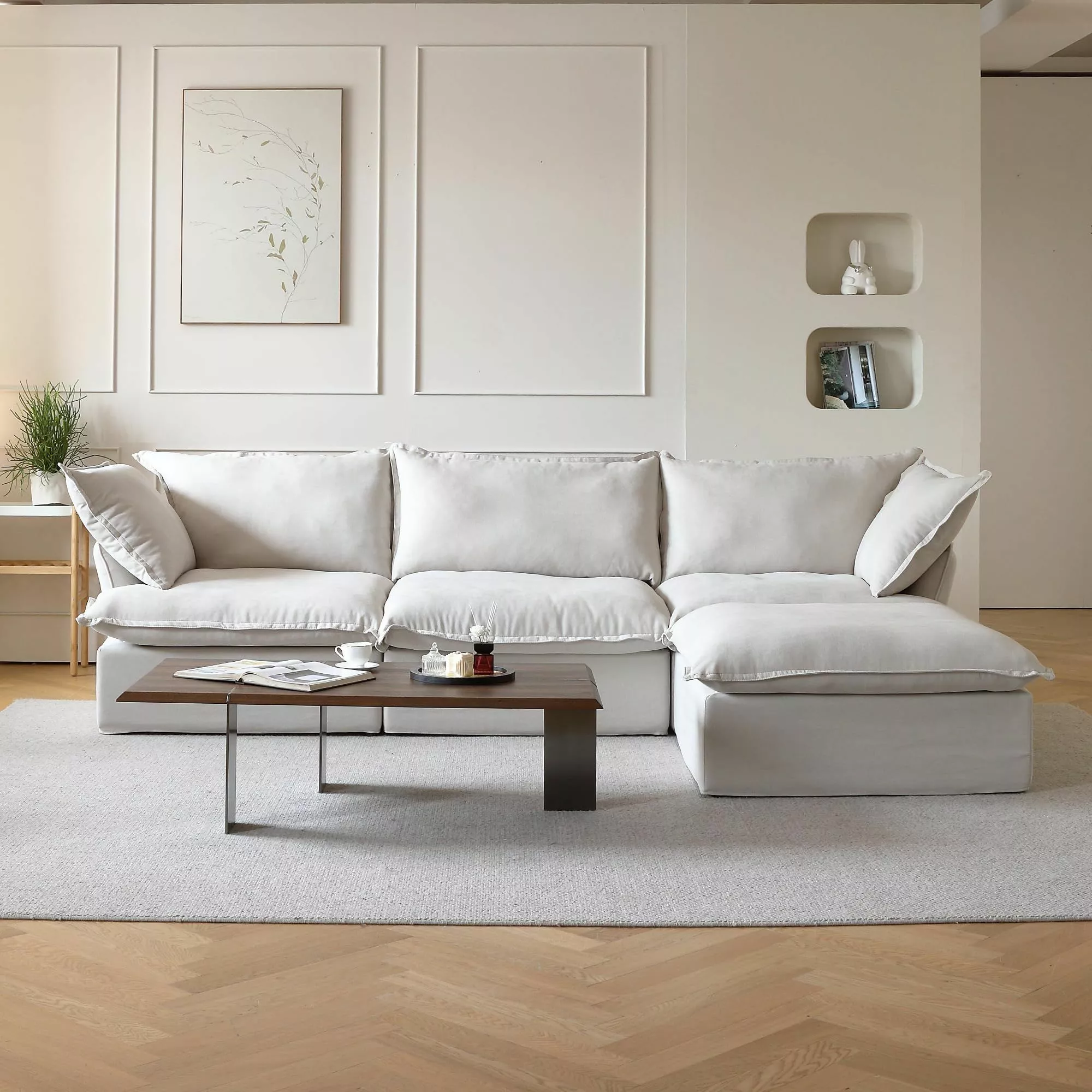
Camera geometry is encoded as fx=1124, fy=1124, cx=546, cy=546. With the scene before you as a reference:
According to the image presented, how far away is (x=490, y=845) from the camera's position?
241 centimetres

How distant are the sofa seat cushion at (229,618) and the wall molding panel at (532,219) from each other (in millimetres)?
1484

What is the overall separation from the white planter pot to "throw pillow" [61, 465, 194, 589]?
0.97 m

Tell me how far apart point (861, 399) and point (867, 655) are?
7.16ft

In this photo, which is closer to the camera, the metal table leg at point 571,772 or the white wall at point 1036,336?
the metal table leg at point 571,772

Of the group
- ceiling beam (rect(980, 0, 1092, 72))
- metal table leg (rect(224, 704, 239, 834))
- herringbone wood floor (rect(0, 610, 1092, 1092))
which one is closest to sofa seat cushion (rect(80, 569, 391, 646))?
metal table leg (rect(224, 704, 239, 834))

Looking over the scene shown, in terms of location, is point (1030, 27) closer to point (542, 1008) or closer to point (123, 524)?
point (123, 524)

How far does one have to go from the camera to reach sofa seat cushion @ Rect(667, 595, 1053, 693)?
9.12 feet

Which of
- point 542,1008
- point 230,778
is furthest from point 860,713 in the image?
point 230,778

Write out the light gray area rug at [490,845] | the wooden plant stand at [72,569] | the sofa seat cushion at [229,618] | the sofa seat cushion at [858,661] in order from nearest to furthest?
1. the light gray area rug at [490,845]
2. the sofa seat cushion at [858,661]
3. the sofa seat cushion at [229,618]
4. the wooden plant stand at [72,569]

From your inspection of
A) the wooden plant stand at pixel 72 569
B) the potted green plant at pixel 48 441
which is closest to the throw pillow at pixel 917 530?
the wooden plant stand at pixel 72 569

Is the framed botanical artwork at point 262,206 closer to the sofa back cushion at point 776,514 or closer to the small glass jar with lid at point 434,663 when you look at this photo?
the sofa back cushion at point 776,514

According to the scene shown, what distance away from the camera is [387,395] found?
15.1 ft

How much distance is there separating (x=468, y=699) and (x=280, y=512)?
5.83 feet

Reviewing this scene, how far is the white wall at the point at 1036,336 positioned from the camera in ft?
20.6
